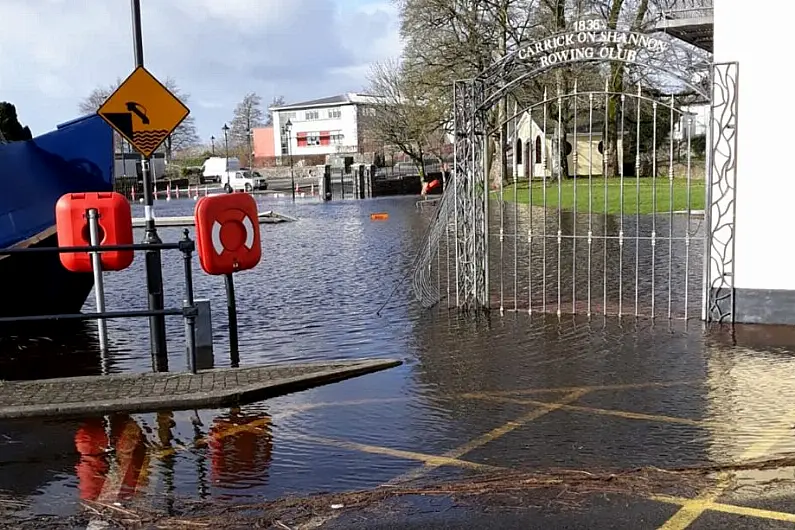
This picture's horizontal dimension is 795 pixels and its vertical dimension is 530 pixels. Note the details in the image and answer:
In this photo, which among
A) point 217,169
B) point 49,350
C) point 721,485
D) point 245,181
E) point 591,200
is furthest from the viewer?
point 217,169

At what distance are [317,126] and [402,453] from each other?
100190 mm

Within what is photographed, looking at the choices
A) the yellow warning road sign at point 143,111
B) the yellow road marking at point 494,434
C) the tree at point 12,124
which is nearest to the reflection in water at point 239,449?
the yellow road marking at point 494,434

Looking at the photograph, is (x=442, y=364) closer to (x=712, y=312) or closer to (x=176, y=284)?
(x=712, y=312)

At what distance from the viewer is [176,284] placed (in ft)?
48.5

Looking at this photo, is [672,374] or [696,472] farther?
[672,374]

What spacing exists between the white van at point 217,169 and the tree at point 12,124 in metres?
41.8

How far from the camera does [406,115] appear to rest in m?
43.5

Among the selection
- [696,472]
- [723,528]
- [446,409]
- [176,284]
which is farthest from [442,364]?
[176,284]

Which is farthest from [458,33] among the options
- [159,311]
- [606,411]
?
[606,411]

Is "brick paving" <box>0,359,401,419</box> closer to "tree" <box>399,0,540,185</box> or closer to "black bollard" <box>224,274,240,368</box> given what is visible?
"black bollard" <box>224,274,240,368</box>

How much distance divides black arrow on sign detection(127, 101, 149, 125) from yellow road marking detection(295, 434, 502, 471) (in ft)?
12.9

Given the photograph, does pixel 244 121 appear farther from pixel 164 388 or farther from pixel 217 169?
pixel 164 388

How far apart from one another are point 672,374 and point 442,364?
209cm

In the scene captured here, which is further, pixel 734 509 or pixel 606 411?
pixel 606 411
